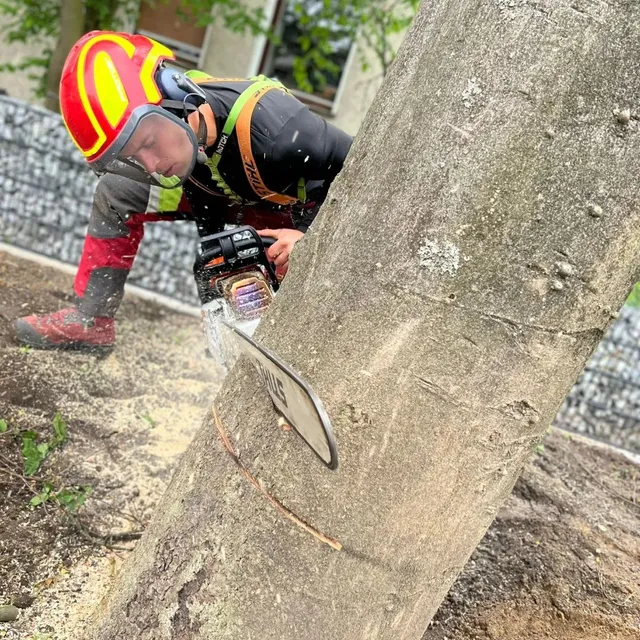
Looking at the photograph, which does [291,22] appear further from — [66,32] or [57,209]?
[57,209]

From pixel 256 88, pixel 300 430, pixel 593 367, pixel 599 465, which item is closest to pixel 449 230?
pixel 300 430

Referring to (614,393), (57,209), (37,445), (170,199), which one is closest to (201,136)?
(170,199)

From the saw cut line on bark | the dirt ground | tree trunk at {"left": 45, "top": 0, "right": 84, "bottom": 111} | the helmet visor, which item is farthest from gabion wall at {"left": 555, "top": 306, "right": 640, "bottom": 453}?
tree trunk at {"left": 45, "top": 0, "right": 84, "bottom": 111}

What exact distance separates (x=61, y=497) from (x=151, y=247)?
8.71ft

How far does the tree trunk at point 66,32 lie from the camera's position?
5211 millimetres

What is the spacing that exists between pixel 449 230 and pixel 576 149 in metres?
0.20

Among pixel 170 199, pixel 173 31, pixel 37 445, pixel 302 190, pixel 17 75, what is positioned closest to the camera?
pixel 37 445

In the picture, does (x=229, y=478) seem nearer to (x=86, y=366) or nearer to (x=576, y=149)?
(x=576, y=149)

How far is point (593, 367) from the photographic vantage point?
14.0ft

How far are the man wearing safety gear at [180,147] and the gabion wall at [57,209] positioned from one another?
4.58 feet

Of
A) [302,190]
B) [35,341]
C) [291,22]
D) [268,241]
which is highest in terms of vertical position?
[291,22]

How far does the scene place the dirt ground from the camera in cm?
162

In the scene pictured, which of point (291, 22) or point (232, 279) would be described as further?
point (291, 22)

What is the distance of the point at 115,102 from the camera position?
1897 mm
